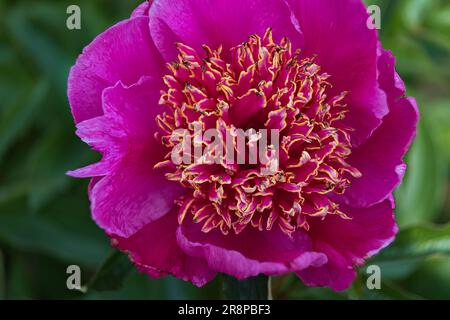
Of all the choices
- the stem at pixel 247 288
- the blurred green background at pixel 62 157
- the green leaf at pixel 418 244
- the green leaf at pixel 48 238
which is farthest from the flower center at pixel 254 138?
the green leaf at pixel 48 238

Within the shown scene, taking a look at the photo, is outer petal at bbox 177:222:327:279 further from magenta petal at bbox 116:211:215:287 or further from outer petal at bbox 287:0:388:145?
outer petal at bbox 287:0:388:145

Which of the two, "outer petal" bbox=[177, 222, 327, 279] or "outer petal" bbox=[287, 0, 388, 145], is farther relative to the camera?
"outer petal" bbox=[287, 0, 388, 145]

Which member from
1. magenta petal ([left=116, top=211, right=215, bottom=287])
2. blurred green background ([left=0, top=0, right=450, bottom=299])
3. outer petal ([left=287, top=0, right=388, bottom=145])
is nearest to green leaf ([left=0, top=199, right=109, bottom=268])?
blurred green background ([left=0, top=0, right=450, bottom=299])

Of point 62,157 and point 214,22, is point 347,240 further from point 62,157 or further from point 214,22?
point 62,157

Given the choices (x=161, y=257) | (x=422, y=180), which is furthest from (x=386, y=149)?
(x=422, y=180)

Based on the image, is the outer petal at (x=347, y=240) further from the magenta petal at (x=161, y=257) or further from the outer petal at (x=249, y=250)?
the magenta petal at (x=161, y=257)

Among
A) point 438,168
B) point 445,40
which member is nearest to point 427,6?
point 445,40
